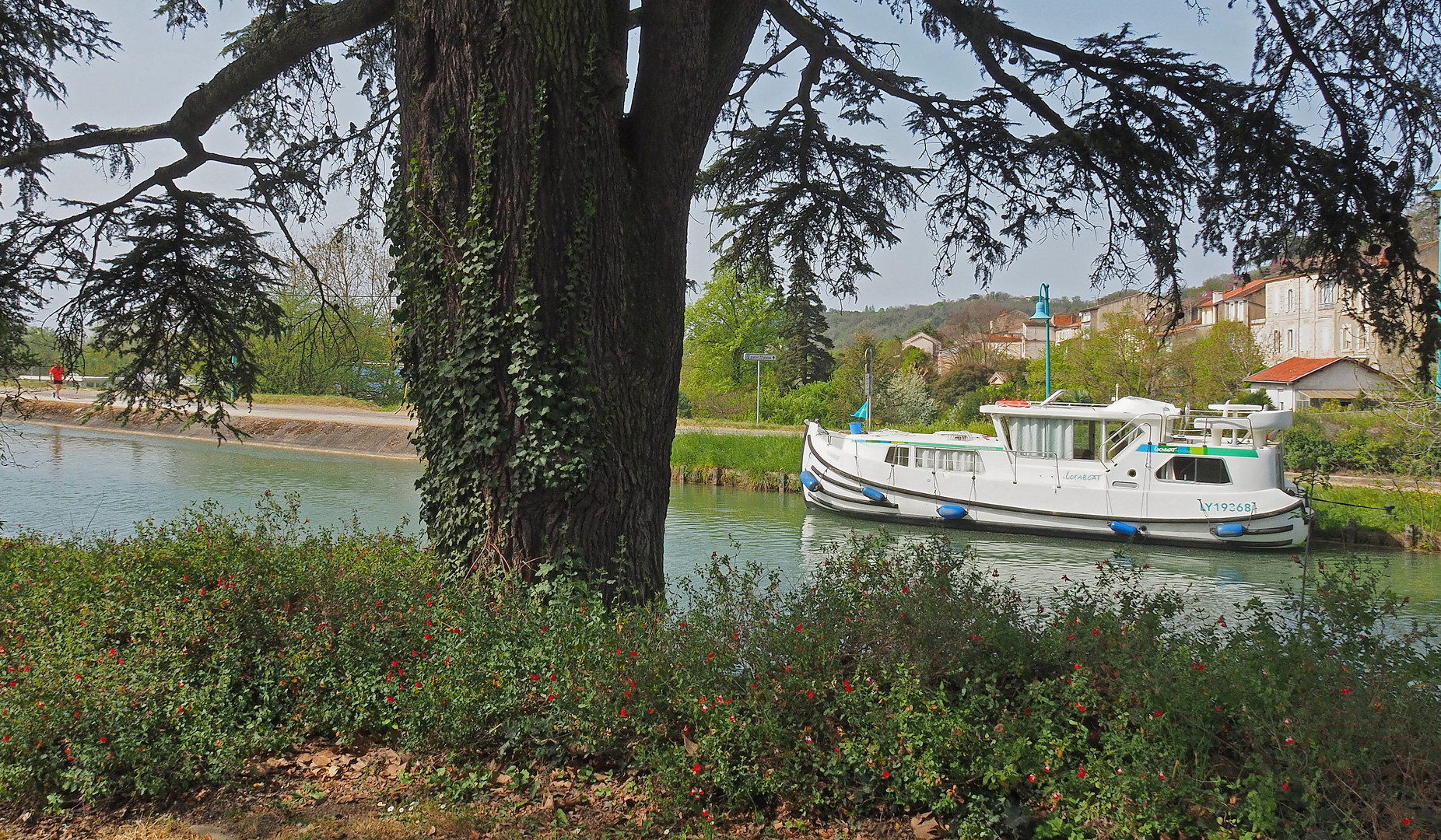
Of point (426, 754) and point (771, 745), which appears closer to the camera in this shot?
point (771, 745)

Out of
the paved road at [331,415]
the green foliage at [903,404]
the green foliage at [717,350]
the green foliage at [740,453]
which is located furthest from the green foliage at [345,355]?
the green foliage at [903,404]

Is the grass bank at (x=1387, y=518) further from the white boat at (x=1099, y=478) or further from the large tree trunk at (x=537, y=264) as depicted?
the large tree trunk at (x=537, y=264)

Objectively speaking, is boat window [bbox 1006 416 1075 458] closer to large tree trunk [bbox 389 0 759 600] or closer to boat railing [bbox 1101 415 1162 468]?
boat railing [bbox 1101 415 1162 468]

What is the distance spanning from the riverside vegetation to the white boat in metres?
14.5

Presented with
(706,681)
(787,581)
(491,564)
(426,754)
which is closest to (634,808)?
(706,681)

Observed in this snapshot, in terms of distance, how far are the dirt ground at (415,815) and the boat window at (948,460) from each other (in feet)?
A: 54.0

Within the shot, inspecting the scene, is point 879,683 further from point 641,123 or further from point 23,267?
point 23,267

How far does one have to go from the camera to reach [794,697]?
12.6 ft

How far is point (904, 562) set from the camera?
507 centimetres

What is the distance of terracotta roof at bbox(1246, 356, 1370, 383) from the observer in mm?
34812

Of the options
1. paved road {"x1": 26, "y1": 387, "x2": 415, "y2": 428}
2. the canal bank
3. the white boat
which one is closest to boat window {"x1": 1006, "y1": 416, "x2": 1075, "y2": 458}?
the white boat

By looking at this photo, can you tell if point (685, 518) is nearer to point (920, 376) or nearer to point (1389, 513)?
point (1389, 513)

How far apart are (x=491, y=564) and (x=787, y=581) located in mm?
7200

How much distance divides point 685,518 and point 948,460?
564 centimetres
